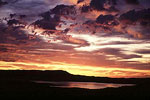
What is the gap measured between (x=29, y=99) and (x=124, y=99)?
13192mm

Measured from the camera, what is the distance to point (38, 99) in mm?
25375

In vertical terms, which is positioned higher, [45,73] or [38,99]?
[38,99]

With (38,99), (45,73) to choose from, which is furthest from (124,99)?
(45,73)

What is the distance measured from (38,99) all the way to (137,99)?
1406 cm

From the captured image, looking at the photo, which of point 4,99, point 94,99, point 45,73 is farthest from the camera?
point 45,73

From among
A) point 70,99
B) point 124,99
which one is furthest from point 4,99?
point 124,99

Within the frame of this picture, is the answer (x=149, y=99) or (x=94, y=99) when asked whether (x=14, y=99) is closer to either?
(x=94, y=99)

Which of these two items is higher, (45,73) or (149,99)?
(149,99)

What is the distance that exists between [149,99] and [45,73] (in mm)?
176744

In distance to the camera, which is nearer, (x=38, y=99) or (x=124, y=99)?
(x=38, y=99)

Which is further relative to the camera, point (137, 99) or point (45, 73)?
point (45, 73)

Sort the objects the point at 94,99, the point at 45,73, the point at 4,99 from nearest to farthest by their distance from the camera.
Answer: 1. the point at 4,99
2. the point at 94,99
3. the point at 45,73

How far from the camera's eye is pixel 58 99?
1020 inches

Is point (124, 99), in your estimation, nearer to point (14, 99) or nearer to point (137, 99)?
point (137, 99)
